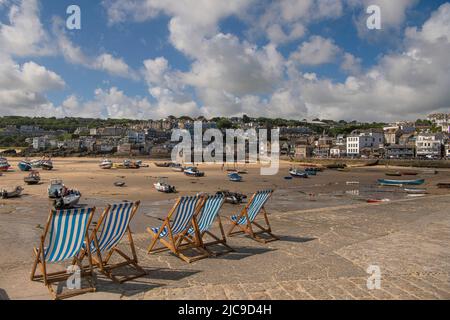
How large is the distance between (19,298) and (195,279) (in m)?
2.21

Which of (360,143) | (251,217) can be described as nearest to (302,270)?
(251,217)

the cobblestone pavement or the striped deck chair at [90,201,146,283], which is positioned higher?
the striped deck chair at [90,201,146,283]

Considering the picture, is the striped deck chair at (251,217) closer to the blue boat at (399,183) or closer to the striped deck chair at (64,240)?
the striped deck chair at (64,240)

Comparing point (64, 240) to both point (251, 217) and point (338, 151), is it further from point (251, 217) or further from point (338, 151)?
point (338, 151)

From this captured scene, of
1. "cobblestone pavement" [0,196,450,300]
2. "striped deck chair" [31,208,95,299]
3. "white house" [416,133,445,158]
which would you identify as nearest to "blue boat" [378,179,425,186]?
"cobblestone pavement" [0,196,450,300]

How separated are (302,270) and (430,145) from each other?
349 ft

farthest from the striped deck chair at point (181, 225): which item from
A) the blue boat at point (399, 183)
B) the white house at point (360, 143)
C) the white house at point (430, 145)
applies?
the white house at point (360, 143)

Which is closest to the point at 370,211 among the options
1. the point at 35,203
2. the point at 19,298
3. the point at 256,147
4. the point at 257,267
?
the point at 257,267

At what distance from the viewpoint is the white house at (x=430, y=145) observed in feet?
311

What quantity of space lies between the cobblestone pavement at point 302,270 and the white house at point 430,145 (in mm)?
100735

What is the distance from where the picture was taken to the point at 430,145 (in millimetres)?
95812

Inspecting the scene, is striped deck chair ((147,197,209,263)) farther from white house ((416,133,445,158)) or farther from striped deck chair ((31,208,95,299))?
white house ((416,133,445,158))

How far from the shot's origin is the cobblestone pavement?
4406mm

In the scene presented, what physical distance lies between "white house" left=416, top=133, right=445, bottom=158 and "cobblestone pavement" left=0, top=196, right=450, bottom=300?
101m
